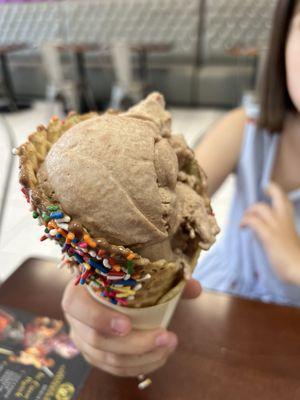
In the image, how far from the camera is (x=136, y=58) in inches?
214

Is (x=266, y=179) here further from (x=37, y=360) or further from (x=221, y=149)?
(x=37, y=360)

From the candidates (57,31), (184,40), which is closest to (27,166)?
(184,40)

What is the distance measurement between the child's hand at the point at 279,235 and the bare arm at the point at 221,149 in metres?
0.20

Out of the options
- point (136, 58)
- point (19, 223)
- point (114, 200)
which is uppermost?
point (114, 200)

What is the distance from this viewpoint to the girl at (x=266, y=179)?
0.93 meters

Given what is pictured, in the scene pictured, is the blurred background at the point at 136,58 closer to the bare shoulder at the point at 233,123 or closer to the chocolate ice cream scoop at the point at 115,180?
the bare shoulder at the point at 233,123

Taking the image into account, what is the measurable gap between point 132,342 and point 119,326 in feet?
0.14

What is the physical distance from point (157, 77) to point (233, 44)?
1.18 metres

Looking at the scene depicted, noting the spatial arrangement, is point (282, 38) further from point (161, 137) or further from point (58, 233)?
point (58, 233)

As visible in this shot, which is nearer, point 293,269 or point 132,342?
point 132,342

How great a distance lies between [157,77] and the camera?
5.24 m

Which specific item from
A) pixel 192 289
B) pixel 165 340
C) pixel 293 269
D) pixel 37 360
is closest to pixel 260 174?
pixel 293 269

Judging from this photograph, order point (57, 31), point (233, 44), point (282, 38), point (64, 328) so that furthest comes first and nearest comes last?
point (57, 31), point (233, 44), point (282, 38), point (64, 328)

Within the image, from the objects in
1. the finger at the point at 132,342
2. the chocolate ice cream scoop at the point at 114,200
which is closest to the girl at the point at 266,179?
the finger at the point at 132,342
